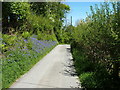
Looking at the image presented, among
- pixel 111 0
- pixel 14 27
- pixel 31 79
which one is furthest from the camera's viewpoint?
pixel 14 27

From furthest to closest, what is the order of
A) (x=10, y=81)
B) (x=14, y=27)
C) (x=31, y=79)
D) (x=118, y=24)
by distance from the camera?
(x=14, y=27) < (x=31, y=79) < (x=10, y=81) < (x=118, y=24)

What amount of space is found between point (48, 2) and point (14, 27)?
17063mm

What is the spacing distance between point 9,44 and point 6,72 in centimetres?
337

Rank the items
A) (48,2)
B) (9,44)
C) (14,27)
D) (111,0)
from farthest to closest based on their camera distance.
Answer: (48,2) < (14,27) < (9,44) < (111,0)

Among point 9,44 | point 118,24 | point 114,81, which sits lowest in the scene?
point 114,81

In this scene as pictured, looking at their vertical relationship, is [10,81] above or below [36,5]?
below

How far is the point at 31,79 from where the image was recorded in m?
7.97

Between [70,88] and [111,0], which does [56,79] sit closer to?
[70,88]

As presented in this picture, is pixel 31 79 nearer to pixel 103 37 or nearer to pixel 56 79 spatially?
pixel 56 79

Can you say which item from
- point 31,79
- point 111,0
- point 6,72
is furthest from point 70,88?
point 111,0

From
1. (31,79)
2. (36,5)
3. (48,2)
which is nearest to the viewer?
(31,79)

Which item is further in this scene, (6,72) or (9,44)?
(9,44)

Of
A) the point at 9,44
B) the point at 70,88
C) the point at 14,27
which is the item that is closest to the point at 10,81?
the point at 70,88

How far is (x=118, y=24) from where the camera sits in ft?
18.4
